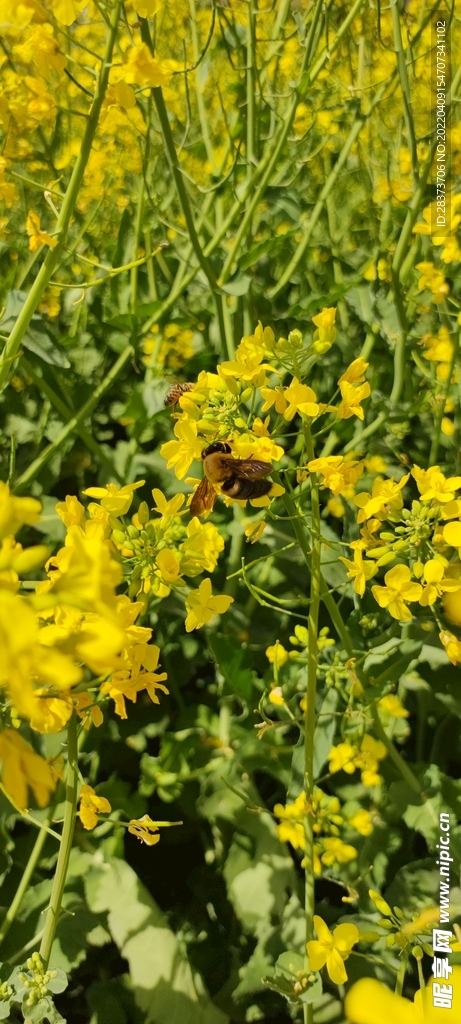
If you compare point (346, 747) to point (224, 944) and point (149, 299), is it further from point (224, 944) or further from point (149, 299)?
point (149, 299)

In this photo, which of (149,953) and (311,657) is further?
(149,953)

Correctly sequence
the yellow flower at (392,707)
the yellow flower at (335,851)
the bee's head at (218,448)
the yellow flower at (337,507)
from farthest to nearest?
the yellow flower at (337,507), the yellow flower at (392,707), the yellow flower at (335,851), the bee's head at (218,448)

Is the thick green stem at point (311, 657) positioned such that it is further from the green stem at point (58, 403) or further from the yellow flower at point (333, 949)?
the green stem at point (58, 403)

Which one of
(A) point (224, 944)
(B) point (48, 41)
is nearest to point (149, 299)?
(B) point (48, 41)

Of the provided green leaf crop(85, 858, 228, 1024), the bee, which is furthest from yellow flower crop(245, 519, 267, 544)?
green leaf crop(85, 858, 228, 1024)

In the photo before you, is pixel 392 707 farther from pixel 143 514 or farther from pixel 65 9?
pixel 65 9

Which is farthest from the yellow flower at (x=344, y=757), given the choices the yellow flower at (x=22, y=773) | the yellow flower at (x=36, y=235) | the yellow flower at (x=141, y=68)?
the yellow flower at (x=141, y=68)

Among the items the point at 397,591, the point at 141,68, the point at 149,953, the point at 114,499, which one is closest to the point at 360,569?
the point at 397,591
